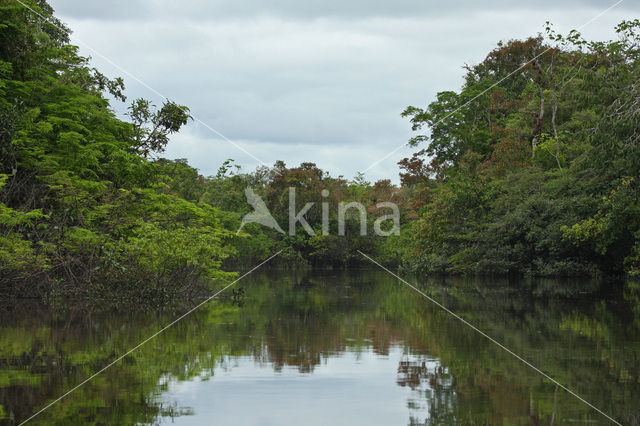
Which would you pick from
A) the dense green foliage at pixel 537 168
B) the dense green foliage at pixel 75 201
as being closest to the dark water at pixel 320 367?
the dense green foliage at pixel 75 201

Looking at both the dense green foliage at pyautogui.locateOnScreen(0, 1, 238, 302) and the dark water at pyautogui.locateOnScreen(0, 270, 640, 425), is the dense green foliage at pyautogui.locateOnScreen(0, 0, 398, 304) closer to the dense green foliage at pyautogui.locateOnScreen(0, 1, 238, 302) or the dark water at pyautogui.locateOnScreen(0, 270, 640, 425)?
the dense green foliage at pyautogui.locateOnScreen(0, 1, 238, 302)

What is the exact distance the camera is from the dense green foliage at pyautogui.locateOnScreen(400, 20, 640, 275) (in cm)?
2052

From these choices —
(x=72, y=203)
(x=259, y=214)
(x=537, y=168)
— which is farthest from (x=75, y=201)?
(x=259, y=214)

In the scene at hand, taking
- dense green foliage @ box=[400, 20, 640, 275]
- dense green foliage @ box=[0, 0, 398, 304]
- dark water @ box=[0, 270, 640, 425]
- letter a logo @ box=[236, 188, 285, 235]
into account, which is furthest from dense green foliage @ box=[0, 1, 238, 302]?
letter a logo @ box=[236, 188, 285, 235]

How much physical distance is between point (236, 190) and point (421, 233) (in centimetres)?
2381

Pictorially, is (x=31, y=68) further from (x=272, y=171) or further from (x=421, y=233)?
(x=272, y=171)

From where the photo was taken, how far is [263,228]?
5566 centimetres

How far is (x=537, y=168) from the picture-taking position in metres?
33.9

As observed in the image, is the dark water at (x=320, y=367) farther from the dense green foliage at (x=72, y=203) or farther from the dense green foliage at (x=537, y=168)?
the dense green foliage at (x=537, y=168)

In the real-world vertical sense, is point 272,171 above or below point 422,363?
above

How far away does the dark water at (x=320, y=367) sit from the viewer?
699 cm

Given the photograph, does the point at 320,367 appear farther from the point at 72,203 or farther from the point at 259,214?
the point at 259,214

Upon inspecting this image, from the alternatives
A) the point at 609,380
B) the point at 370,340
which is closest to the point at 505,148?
the point at 370,340

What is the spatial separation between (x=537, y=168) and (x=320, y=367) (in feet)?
88.5
